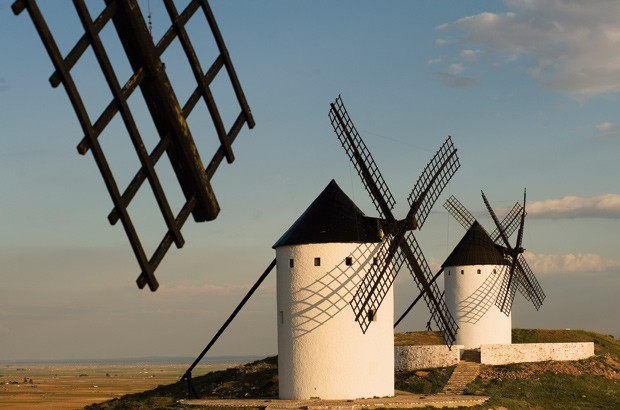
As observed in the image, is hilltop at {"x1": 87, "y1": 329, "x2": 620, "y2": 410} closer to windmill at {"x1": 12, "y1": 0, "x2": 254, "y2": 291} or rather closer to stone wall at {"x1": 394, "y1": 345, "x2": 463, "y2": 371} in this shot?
stone wall at {"x1": 394, "y1": 345, "x2": 463, "y2": 371}

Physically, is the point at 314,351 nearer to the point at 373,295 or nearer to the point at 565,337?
the point at 373,295

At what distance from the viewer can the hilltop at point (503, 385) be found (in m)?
40.6

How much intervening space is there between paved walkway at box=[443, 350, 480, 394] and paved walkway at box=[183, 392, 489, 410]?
4.58m

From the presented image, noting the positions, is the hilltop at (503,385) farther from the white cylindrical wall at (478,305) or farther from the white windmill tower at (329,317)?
the white cylindrical wall at (478,305)

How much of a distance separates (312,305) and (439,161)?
28.6 ft

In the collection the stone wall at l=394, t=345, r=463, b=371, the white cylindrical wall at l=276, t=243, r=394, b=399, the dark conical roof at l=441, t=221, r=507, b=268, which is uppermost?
the dark conical roof at l=441, t=221, r=507, b=268

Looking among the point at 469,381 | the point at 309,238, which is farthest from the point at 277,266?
the point at 469,381

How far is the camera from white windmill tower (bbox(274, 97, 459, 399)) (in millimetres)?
34875

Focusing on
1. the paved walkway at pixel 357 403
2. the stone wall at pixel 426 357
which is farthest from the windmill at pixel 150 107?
the stone wall at pixel 426 357

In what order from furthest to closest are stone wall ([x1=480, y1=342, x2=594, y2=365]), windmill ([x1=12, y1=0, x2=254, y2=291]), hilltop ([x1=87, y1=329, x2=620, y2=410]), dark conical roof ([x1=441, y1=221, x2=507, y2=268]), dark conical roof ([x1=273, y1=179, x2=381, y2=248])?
dark conical roof ([x1=441, y1=221, x2=507, y2=268])
stone wall ([x1=480, y1=342, x2=594, y2=365])
hilltop ([x1=87, y1=329, x2=620, y2=410])
dark conical roof ([x1=273, y1=179, x2=381, y2=248])
windmill ([x1=12, y1=0, x2=254, y2=291])

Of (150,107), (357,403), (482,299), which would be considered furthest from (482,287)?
(150,107)

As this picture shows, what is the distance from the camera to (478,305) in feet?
176

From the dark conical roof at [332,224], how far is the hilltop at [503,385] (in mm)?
7601

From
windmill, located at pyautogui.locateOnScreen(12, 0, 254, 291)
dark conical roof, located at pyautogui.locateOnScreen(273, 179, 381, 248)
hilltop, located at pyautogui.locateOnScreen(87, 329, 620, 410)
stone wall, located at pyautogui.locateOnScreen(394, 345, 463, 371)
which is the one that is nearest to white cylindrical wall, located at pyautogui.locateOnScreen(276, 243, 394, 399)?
dark conical roof, located at pyautogui.locateOnScreen(273, 179, 381, 248)
